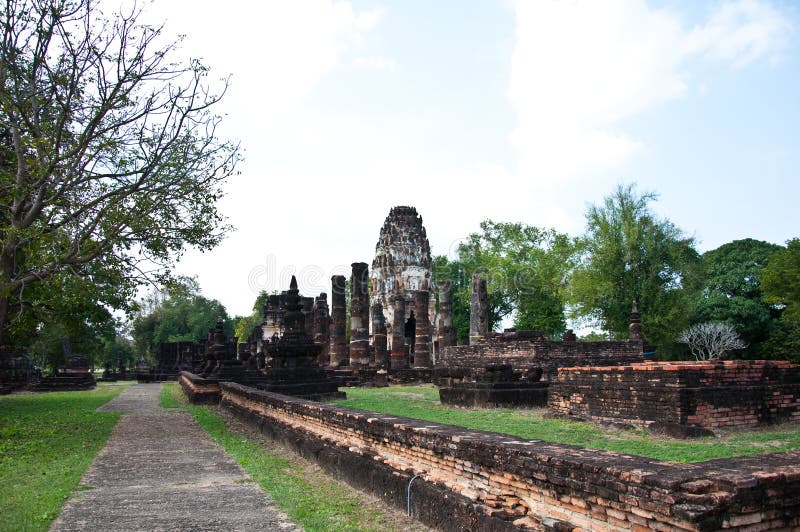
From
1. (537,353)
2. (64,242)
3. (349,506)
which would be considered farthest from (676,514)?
(537,353)

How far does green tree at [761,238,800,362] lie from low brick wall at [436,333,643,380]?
49.3 ft

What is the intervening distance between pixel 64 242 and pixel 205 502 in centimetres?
852

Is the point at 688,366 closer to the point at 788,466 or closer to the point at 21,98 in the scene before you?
the point at 788,466

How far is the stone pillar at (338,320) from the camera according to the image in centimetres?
3108

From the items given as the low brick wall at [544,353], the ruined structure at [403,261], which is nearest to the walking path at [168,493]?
the low brick wall at [544,353]

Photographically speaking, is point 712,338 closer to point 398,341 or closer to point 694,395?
point 398,341

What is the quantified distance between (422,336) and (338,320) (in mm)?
4391

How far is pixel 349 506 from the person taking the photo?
20.5 ft

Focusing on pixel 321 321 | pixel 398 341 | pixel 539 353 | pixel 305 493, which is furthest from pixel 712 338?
pixel 305 493

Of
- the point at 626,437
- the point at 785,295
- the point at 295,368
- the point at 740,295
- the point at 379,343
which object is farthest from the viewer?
the point at 740,295

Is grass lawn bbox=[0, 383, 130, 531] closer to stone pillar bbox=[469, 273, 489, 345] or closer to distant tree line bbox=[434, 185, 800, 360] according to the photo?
stone pillar bbox=[469, 273, 489, 345]

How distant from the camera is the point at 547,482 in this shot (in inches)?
167

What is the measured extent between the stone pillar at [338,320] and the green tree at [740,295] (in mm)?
20631

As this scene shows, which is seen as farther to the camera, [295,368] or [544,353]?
[544,353]
